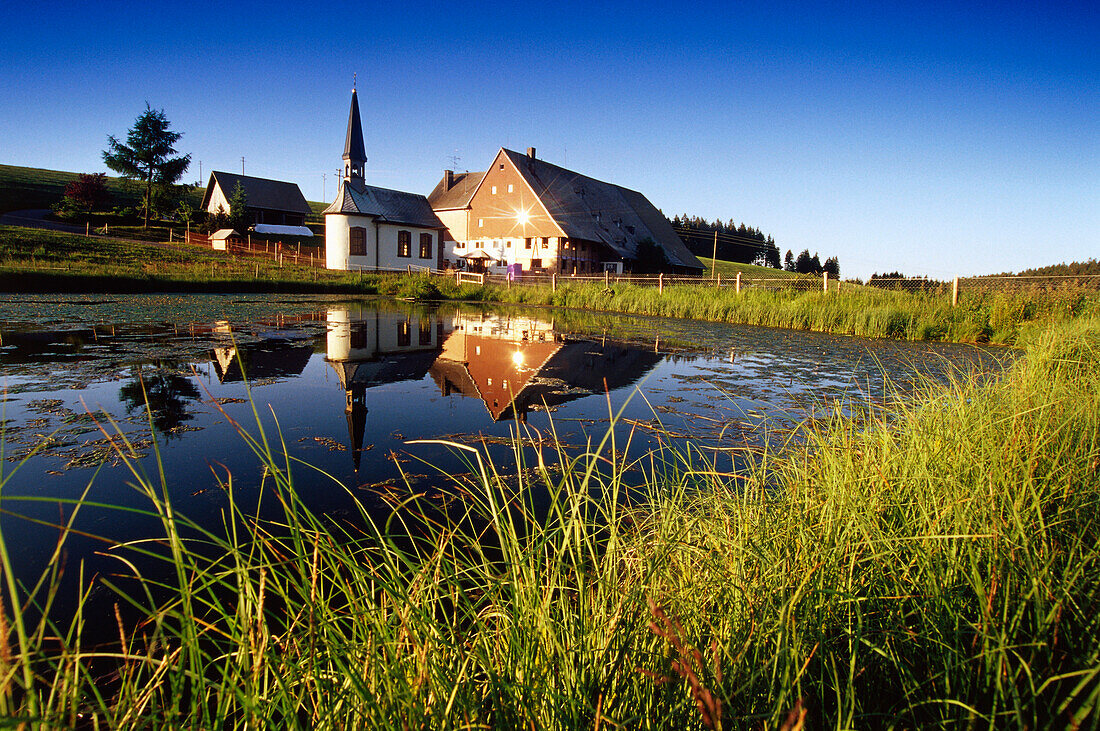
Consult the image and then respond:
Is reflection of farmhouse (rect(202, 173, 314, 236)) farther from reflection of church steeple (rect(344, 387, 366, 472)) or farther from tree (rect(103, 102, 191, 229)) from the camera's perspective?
reflection of church steeple (rect(344, 387, 366, 472))

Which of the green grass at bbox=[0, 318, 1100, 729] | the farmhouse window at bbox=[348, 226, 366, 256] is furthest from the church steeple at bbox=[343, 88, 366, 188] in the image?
the green grass at bbox=[0, 318, 1100, 729]

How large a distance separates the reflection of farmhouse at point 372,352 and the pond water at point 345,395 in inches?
1.9

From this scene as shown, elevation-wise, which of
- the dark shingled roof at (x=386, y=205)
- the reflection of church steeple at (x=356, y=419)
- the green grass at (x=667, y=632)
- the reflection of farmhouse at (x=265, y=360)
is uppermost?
the dark shingled roof at (x=386, y=205)

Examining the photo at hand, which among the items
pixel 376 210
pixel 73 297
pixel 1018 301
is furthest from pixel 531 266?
pixel 1018 301

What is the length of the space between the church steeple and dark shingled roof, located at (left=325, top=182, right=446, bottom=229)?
77 cm

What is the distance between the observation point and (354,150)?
3350cm

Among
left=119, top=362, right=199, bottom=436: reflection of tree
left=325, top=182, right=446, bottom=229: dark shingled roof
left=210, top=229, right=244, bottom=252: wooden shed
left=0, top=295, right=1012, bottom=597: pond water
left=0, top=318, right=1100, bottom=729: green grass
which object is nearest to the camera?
left=0, top=318, right=1100, bottom=729: green grass

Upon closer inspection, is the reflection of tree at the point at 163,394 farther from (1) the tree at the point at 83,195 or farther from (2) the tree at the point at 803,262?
(2) the tree at the point at 803,262

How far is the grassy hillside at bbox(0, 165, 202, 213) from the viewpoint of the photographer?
138ft

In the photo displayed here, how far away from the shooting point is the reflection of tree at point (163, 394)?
4.92 meters

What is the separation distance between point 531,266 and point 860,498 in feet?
109

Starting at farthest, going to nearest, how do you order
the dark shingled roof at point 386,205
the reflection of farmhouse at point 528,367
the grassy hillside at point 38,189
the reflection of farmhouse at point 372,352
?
the grassy hillside at point 38,189, the dark shingled roof at point 386,205, the reflection of farmhouse at point 528,367, the reflection of farmhouse at point 372,352

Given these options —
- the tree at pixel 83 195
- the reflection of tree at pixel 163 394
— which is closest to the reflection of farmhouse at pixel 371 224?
the tree at pixel 83 195

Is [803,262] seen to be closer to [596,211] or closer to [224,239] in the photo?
[596,211]
